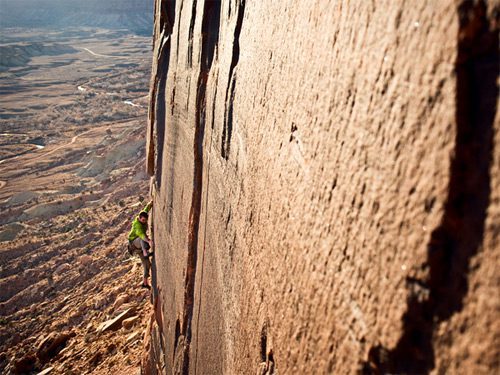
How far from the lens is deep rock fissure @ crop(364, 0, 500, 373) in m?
0.90

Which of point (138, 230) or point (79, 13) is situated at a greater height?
point (79, 13)

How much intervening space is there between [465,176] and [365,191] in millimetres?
292

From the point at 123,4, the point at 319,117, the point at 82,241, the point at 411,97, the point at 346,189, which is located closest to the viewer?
the point at 411,97

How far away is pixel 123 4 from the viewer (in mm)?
108812

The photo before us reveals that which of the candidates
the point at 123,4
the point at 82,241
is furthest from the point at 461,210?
the point at 123,4

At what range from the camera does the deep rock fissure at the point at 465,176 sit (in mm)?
896

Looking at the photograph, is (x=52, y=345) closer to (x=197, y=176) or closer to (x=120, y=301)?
(x=120, y=301)

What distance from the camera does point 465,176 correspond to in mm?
925

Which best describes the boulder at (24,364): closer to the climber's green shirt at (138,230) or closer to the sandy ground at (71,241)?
the sandy ground at (71,241)

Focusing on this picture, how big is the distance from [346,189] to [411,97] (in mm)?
336

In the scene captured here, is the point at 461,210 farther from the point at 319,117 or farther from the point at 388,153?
the point at 319,117

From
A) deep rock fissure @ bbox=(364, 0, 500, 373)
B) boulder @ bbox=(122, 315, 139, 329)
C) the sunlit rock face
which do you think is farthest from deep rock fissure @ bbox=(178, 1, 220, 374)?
the sunlit rock face

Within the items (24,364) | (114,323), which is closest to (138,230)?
(114,323)

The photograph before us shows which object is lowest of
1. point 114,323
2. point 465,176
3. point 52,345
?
point 52,345
